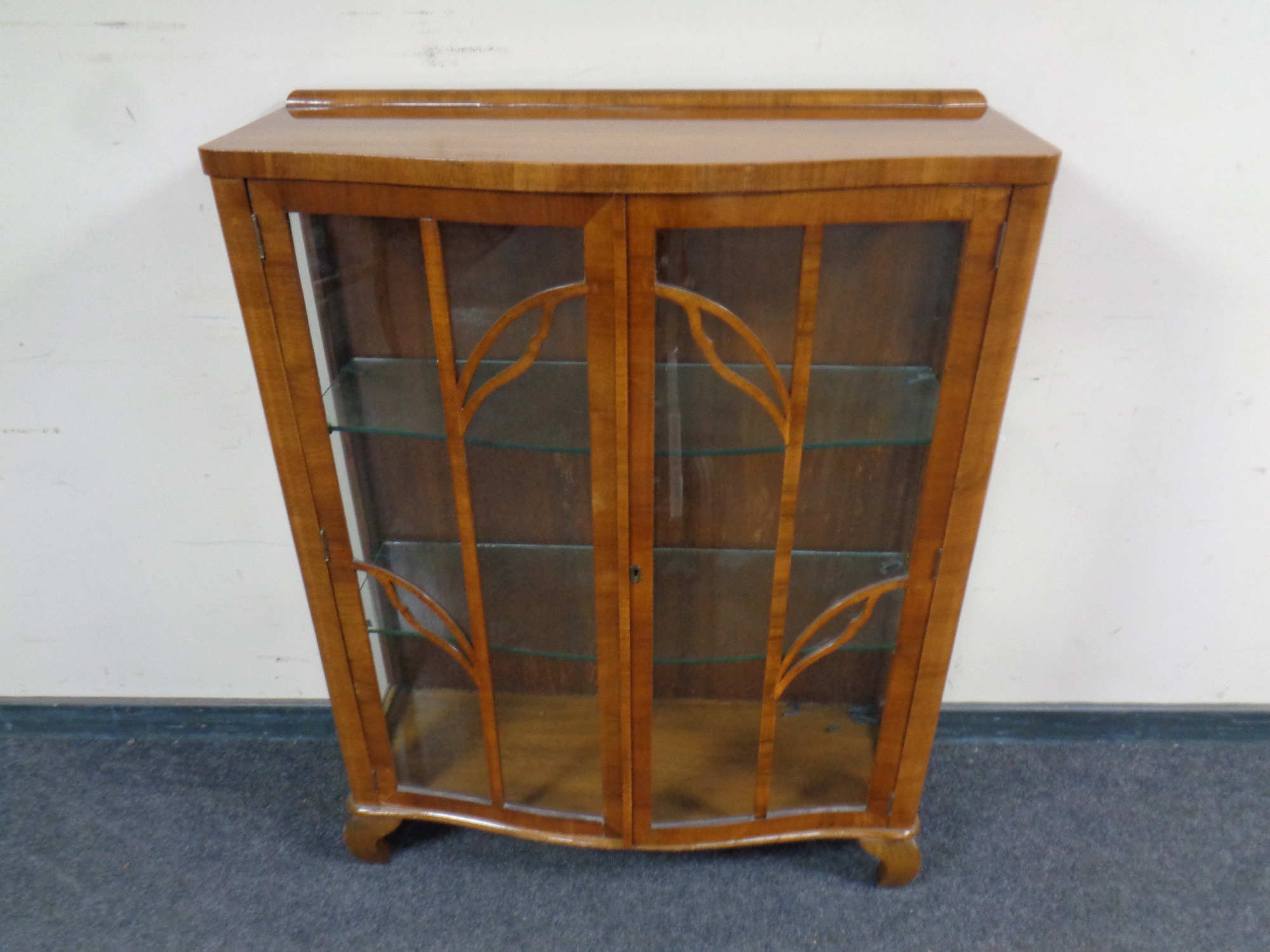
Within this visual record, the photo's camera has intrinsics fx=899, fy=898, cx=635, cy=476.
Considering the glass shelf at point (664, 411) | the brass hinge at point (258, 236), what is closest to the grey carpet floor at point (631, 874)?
the glass shelf at point (664, 411)

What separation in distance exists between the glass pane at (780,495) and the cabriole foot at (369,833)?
367mm

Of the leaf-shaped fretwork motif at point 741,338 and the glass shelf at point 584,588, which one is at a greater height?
the leaf-shaped fretwork motif at point 741,338

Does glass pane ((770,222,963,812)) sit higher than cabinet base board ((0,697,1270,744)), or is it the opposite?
glass pane ((770,222,963,812))

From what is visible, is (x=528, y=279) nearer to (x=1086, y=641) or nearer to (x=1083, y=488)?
(x=1083, y=488)

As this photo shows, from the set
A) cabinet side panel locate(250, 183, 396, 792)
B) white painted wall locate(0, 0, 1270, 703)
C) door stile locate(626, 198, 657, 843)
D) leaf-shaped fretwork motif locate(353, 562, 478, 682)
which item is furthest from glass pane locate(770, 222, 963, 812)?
cabinet side panel locate(250, 183, 396, 792)

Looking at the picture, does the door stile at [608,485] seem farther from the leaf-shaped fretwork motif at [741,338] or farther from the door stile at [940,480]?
the door stile at [940,480]

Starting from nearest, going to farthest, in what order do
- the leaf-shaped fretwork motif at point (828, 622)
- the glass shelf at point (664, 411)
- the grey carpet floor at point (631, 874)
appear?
1. the glass shelf at point (664, 411)
2. the leaf-shaped fretwork motif at point (828, 622)
3. the grey carpet floor at point (631, 874)

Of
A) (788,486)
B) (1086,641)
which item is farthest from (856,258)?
(1086,641)

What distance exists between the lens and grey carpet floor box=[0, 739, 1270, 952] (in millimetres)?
1161

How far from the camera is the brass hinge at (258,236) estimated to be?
31.6 inches

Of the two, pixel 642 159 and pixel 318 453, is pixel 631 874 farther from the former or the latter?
pixel 642 159

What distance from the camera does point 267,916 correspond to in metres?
1.19

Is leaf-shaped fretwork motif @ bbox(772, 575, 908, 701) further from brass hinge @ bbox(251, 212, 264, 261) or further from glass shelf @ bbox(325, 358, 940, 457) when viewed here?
brass hinge @ bbox(251, 212, 264, 261)

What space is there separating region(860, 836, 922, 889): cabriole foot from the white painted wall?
313mm
